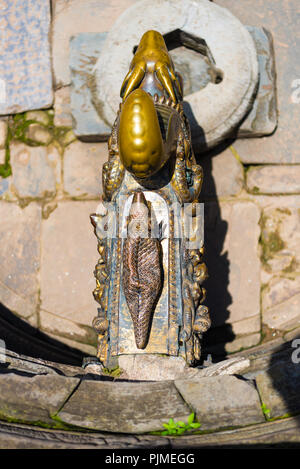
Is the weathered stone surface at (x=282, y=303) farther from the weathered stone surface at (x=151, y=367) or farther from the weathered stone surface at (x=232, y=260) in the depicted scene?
the weathered stone surface at (x=151, y=367)

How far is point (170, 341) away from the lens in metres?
2.24

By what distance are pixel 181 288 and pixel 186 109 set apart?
1208 millimetres

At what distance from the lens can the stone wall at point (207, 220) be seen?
10.5 ft

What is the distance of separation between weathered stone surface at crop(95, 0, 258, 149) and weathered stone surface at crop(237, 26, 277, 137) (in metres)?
0.11

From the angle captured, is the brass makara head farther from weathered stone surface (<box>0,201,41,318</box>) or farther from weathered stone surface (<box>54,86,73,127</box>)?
weathered stone surface (<box>0,201,41,318</box>)

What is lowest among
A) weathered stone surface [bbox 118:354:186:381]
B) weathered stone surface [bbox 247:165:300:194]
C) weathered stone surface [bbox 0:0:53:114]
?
weathered stone surface [bbox 118:354:186:381]

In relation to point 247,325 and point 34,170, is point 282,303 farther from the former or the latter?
point 34,170

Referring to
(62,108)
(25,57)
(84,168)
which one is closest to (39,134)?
(62,108)

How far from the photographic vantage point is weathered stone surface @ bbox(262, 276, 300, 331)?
3.15m

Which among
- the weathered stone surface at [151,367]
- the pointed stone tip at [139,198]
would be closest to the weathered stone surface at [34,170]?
the pointed stone tip at [139,198]

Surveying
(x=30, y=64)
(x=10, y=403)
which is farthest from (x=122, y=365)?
(x=30, y=64)

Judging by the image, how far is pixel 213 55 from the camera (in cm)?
317

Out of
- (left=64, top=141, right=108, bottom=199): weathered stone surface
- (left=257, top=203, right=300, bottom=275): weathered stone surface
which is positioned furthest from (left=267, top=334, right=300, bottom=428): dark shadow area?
(left=64, top=141, right=108, bottom=199): weathered stone surface

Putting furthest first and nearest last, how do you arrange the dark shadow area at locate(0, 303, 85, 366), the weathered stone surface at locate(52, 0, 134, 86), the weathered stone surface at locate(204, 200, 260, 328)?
the weathered stone surface at locate(52, 0, 134, 86) < the weathered stone surface at locate(204, 200, 260, 328) < the dark shadow area at locate(0, 303, 85, 366)
